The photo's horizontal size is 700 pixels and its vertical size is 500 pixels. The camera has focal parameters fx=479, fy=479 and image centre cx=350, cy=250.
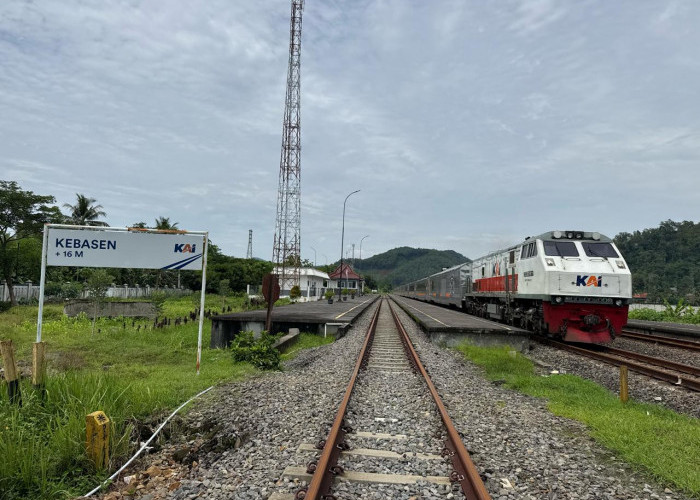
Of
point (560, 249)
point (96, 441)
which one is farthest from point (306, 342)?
point (96, 441)

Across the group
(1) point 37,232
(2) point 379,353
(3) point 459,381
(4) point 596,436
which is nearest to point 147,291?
(1) point 37,232

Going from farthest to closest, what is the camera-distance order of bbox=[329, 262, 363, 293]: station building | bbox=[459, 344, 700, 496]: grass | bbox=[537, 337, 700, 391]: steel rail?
bbox=[329, 262, 363, 293]: station building, bbox=[537, 337, 700, 391]: steel rail, bbox=[459, 344, 700, 496]: grass

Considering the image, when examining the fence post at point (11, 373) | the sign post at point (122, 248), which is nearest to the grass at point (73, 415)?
the fence post at point (11, 373)

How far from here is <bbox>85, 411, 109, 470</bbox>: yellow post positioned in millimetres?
4359

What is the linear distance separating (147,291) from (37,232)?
44.3ft

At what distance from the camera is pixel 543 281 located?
14.0m

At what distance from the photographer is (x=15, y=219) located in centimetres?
3175

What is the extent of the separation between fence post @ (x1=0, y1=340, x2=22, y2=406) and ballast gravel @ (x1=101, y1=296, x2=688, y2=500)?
1775 mm

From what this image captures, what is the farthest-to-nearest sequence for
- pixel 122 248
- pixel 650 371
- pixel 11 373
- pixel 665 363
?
1. pixel 665 363
2. pixel 650 371
3. pixel 122 248
4. pixel 11 373

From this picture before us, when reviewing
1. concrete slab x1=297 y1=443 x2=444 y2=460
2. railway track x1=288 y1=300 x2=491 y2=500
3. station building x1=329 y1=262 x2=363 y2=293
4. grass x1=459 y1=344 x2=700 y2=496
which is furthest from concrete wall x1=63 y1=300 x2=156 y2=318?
station building x1=329 y1=262 x2=363 y2=293

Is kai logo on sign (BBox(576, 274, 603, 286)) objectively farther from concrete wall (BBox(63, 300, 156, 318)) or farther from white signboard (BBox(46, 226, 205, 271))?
concrete wall (BBox(63, 300, 156, 318))

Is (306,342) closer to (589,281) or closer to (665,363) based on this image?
(589,281)

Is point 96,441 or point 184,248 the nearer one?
point 96,441

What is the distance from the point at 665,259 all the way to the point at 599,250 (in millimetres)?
48839
